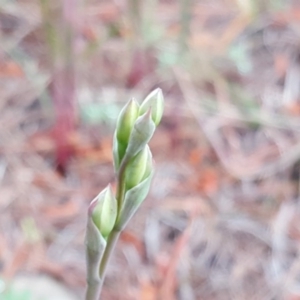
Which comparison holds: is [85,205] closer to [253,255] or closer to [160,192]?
[160,192]

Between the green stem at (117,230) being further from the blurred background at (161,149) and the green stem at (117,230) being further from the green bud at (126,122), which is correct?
the blurred background at (161,149)

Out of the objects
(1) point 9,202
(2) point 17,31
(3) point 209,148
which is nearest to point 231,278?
(3) point 209,148

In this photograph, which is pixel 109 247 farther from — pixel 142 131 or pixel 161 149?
pixel 161 149

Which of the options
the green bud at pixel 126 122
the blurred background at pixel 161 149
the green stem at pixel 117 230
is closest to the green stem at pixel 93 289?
the green stem at pixel 117 230

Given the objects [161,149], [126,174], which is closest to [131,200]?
[126,174]

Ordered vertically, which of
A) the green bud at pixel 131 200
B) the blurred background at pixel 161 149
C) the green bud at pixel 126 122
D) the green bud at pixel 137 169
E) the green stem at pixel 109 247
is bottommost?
the blurred background at pixel 161 149

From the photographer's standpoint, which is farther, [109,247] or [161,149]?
[161,149]
